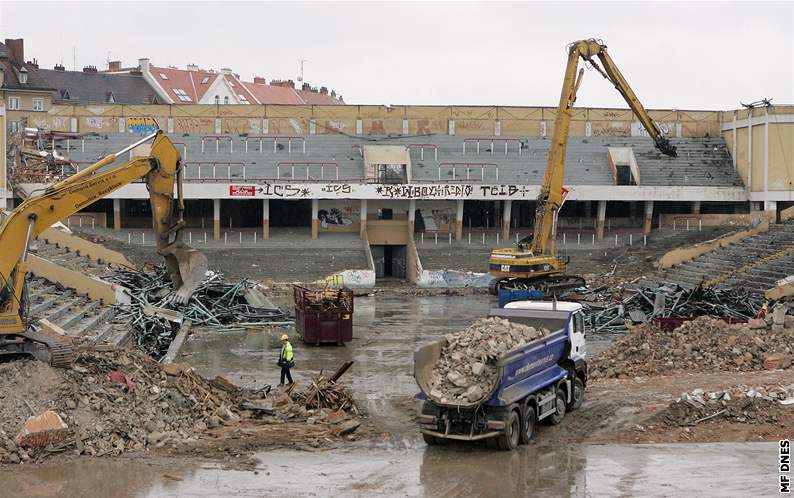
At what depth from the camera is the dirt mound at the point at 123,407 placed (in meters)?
15.8

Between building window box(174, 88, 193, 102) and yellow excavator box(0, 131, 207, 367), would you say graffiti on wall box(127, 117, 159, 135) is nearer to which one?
building window box(174, 88, 193, 102)

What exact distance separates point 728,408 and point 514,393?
4.78 m

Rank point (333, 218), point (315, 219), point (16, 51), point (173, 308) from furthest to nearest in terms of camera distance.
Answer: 1. point (16, 51)
2. point (333, 218)
3. point (315, 219)
4. point (173, 308)

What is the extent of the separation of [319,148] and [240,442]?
134ft

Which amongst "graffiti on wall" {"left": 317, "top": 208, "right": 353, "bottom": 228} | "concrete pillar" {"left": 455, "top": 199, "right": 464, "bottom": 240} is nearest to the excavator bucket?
"graffiti on wall" {"left": 317, "top": 208, "right": 353, "bottom": 228}

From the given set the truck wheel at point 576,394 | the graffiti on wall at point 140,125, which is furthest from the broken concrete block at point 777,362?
the graffiti on wall at point 140,125

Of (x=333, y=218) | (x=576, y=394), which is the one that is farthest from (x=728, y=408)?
(x=333, y=218)

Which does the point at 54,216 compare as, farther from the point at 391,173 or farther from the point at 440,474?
the point at 391,173

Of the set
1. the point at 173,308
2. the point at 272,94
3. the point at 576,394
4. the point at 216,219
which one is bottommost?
the point at 576,394

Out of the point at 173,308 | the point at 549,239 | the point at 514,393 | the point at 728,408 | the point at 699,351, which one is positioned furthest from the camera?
the point at 549,239

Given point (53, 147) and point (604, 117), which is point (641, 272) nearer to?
point (604, 117)

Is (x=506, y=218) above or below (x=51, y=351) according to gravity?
above

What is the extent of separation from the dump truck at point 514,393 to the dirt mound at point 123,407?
7.54 feet

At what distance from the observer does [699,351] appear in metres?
23.6
